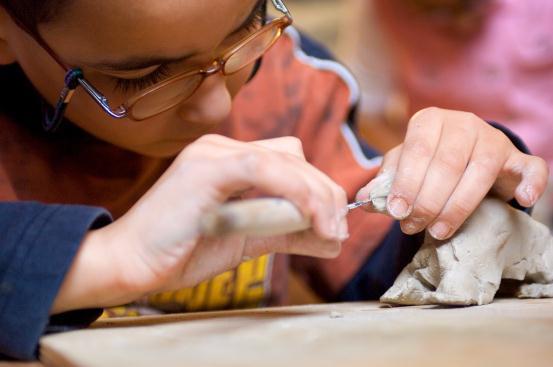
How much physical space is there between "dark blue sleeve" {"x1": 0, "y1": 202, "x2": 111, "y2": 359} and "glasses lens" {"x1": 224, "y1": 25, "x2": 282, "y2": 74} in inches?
10.1

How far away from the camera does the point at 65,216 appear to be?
2.23ft

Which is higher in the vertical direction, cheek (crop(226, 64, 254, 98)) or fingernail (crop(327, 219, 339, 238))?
cheek (crop(226, 64, 254, 98))

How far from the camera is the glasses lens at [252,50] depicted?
2.82 feet

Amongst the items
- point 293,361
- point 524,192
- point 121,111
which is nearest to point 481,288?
point 524,192

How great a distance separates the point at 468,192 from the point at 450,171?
26 millimetres

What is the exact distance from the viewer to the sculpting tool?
0.56 m

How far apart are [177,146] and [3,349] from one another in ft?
1.09

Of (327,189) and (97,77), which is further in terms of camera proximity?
(97,77)

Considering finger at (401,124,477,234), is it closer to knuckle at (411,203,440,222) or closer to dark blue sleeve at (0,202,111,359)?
knuckle at (411,203,440,222)

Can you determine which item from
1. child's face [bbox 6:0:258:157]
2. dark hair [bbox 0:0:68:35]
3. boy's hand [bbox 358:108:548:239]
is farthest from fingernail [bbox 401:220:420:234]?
dark hair [bbox 0:0:68:35]

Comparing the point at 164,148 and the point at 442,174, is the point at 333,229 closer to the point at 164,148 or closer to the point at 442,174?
the point at 442,174

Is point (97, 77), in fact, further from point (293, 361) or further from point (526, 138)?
point (526, 138)

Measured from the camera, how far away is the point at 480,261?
773 mm

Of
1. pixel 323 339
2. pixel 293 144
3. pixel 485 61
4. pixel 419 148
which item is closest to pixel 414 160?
pixel 419 148
